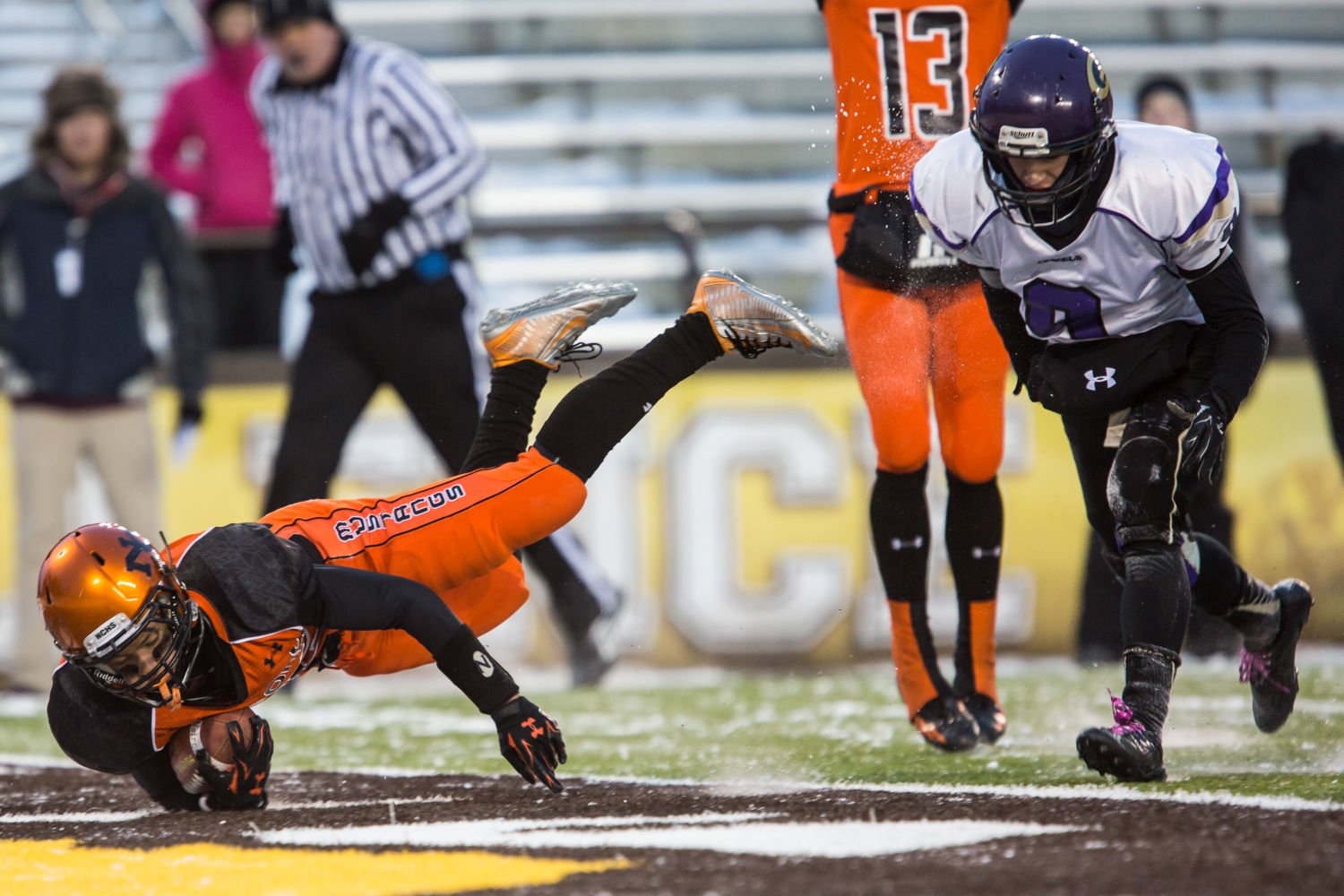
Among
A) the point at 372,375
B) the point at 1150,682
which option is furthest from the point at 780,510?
the point at 1150,682

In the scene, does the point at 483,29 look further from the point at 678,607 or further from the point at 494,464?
the point at 494,464

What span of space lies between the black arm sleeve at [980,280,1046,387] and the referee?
1.85 metres

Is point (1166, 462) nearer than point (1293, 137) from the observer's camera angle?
Yes

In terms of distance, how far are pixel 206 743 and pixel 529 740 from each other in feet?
2.00

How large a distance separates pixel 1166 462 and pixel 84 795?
221 centimetres

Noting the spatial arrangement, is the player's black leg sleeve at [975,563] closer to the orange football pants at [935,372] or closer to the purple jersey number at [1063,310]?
the orange football pants at [935,372]

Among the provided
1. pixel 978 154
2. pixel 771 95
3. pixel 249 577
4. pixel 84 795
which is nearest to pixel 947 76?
pixel 978 154

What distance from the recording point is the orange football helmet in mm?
2893

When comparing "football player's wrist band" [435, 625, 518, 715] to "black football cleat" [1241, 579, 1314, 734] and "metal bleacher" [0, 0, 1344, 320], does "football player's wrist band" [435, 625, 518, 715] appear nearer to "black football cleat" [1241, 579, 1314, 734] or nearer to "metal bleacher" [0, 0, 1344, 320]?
"black football cleat" [1241, 579, 1314, 734]

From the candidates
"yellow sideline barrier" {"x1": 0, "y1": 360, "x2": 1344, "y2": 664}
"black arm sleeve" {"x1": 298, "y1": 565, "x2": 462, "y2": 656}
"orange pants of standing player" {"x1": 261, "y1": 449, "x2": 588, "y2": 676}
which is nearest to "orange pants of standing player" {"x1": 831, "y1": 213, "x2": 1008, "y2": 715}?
"orange pants of standing player" {"x1": 261, "y1": 449, "x2": 588, "y2": 676}

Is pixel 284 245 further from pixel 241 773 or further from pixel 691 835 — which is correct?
pixel 691 835

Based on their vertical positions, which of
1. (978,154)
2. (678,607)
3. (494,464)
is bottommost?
(678,607)

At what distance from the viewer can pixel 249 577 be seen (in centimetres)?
308

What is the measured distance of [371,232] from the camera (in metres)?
5.03
